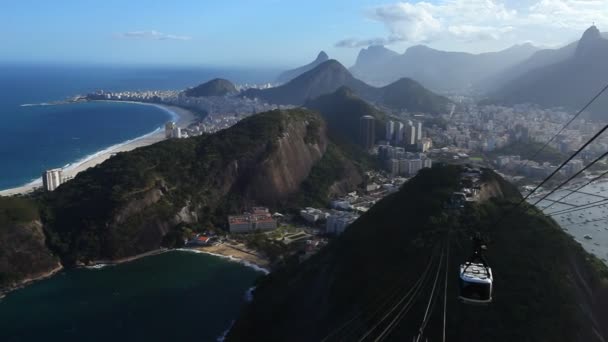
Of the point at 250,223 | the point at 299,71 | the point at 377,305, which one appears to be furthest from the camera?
the point at 299,71

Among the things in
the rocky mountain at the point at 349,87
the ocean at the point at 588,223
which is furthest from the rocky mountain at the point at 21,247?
the rocky mountain at the point at 349,87

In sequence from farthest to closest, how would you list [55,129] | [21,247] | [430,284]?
[55,129] < [21,247] < [430,284]

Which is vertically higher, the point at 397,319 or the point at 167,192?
the point at 397,319

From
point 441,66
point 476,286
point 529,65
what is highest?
point 441,66

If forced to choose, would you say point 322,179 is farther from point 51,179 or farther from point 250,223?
point 51,179

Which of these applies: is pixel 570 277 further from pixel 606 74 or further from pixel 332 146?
pixel 606 74

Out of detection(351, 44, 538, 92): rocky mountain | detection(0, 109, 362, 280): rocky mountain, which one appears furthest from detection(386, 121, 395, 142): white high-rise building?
detection(351, 44, 538, 92): rocky mountain

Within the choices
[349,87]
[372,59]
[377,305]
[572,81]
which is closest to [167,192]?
[377,305]

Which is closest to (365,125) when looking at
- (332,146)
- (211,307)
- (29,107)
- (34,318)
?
(332,146)
